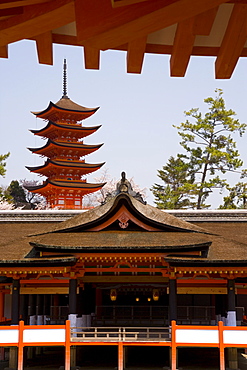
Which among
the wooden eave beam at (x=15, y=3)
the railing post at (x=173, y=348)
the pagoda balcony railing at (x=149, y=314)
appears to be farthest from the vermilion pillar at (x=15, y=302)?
the wooden eave beam at (x=15, y=3)

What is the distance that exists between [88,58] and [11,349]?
15.5 metres

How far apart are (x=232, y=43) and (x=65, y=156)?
46764mm

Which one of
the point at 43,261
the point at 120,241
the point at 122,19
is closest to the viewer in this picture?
the point at 122,19

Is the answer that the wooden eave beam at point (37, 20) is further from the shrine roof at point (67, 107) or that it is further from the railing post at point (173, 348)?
the shrine roof at point (67, 107)

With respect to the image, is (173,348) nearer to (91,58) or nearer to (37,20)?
(91,58)

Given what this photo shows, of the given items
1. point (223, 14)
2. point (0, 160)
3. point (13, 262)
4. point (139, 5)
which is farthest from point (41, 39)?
point (0, 160)

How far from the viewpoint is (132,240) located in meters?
17.8

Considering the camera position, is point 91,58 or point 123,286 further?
point 123,286

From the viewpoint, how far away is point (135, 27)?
9.49 ft

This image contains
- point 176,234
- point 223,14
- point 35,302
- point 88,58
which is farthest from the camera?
point 35,302

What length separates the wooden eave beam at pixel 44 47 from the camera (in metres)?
3.27

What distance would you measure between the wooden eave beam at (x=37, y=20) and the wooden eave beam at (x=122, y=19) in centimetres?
8

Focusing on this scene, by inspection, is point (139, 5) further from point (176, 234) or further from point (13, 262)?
point (176, 234)

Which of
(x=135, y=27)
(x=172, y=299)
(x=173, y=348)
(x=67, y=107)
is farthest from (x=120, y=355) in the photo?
(x=67, y=107)
